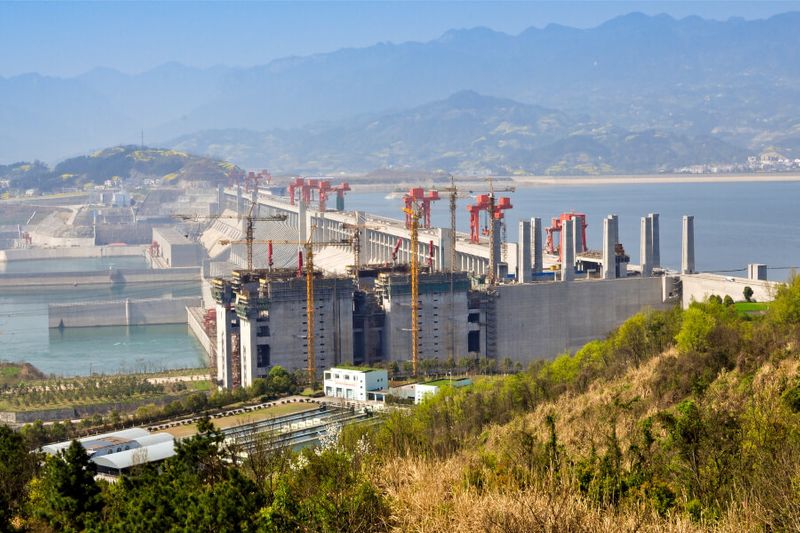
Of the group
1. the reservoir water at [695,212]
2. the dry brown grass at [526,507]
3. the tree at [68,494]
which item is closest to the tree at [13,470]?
the tree at [68,494]

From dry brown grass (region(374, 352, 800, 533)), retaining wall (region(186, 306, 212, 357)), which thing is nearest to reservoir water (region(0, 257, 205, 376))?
retaining wall (region(186, 306, 212, 357))

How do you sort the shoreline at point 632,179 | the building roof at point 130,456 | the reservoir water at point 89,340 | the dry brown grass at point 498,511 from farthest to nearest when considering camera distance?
the shoreline at point 632,179, the reservoir water at point 89,340, the building roof at point 130,456, the dry brown grass at point 498,511

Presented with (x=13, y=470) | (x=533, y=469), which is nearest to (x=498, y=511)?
(x=533, y=469)

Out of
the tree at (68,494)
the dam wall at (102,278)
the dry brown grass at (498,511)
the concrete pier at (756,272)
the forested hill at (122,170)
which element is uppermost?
the forested hill at (122,170)

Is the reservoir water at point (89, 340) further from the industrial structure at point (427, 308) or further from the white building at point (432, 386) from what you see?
the white building at point (432, 386)

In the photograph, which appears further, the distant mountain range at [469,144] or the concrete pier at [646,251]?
the distant mountain range at [469,144]

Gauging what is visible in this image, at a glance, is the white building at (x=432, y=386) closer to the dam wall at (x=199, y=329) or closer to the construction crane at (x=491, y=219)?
the construction crane at (x=491, y=219)

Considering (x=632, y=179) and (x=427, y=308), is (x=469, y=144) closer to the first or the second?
(x=632, y=179)

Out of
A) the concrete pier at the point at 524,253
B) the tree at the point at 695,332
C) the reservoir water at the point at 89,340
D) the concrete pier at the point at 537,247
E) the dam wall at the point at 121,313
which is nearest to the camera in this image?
the tree at the point at 695,332

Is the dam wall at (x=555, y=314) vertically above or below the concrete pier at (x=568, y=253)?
below
